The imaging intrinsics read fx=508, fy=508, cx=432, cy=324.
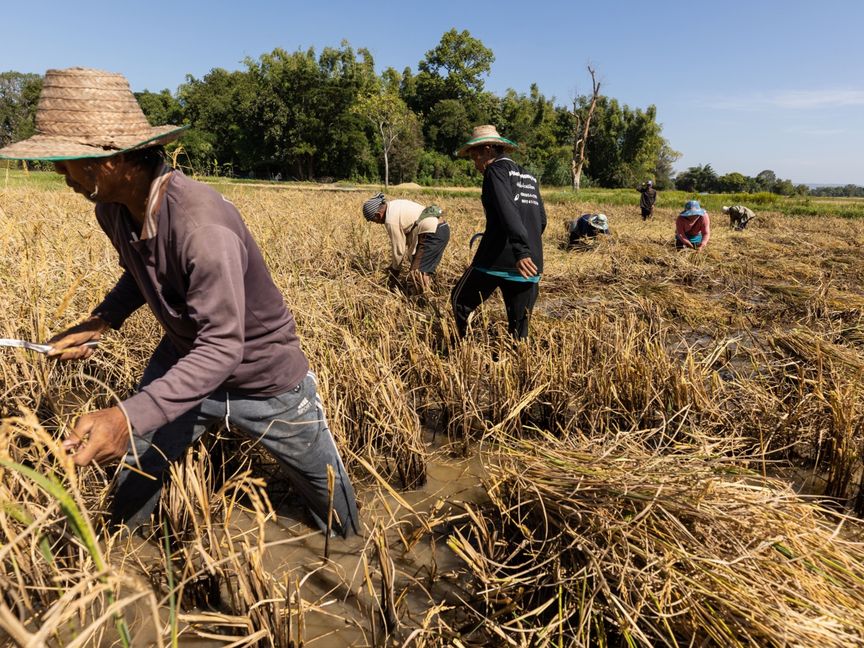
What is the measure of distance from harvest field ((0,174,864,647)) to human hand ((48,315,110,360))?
173 mm

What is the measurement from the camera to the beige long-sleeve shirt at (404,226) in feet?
14.9

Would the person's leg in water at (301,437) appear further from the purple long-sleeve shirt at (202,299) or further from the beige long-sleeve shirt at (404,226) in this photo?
the beige long-sleeve shirt at (404,226)

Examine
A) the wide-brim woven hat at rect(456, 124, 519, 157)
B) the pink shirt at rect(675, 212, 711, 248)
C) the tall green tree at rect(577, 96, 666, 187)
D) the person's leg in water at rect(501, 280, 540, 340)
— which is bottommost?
the person's leg in water at rect(501, 280, 540, 340)

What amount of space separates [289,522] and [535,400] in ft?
4.62

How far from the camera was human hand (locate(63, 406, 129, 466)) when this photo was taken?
1.17 metres

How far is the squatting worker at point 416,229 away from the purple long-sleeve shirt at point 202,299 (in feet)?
9.46

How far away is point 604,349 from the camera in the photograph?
3164 millimetres

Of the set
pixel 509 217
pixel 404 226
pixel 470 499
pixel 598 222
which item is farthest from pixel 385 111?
pixel 470 499

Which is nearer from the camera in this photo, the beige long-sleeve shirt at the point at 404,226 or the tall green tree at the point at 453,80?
the beige long-sleeve shirt at the point at 404,226

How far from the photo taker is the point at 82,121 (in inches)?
52.7

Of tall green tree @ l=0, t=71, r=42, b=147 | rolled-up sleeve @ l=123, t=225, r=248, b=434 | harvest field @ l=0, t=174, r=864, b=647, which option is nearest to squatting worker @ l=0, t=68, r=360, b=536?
rolled-up sleeve @ l=123, t=225, r=248, b=434

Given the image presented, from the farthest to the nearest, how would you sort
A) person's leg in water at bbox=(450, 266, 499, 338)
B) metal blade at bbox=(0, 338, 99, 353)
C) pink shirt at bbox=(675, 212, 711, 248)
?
pink shirt at bbox=(675, 212, 711, 248) < person's leg in water at bbox=(450, 266, 499, 338) < metal blade at bbox=(0, 338, 99, 353)

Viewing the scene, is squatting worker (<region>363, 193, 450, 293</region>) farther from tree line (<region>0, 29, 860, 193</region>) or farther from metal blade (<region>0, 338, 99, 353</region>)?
tree line (<region>0, 29, 860, 193</region>)

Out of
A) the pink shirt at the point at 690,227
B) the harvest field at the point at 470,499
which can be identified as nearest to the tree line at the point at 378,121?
the pink shirt at the point at 690,227
